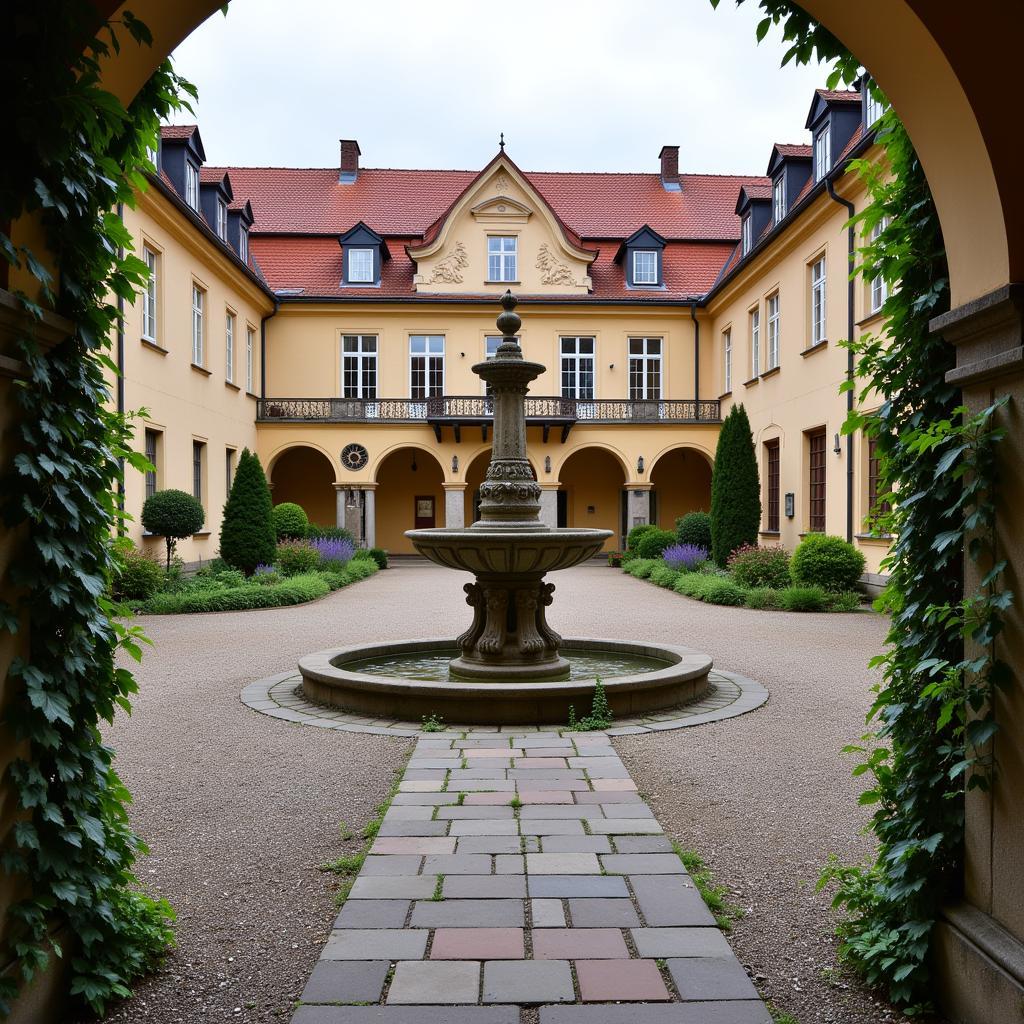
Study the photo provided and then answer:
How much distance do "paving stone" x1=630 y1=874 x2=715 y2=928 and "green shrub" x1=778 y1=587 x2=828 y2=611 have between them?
1155 centimetres

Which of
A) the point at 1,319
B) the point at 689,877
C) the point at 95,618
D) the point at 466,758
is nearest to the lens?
the point at 1,319

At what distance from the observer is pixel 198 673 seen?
29.1 ft

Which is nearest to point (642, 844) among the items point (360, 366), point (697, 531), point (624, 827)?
point (624, 827)

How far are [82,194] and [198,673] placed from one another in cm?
692

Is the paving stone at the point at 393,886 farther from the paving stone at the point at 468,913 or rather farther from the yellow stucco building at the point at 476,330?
the yellow stucco building at the point at 476,330

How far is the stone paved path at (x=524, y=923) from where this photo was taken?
2670 millimetres

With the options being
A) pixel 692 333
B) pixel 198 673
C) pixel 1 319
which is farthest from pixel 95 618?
pixel 692 333

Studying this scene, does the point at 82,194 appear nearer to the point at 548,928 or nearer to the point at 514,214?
the point at 548,928

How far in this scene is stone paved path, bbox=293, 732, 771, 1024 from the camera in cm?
267

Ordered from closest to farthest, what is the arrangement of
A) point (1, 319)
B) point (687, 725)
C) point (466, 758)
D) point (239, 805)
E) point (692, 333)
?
1. point (1, 319)
2. point (239, 805)
3. point (466, 758)
4. point (687, 725)
5. point (692, 333)

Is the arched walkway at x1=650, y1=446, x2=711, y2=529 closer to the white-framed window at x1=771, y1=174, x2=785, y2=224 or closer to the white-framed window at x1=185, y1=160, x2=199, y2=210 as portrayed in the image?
the white-framed window at x1=771, y1=174, x2=785, y2=224

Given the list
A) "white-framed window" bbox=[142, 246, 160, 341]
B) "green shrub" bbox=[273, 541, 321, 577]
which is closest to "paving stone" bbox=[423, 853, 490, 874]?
"white-framed window" bbox=[142, 246, 160, 341]

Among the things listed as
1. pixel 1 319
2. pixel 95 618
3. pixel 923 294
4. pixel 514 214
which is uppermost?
pixel 514 214

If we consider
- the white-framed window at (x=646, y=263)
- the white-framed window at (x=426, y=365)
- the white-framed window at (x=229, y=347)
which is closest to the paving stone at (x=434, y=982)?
the white-framed window at (x=229, y=347)
